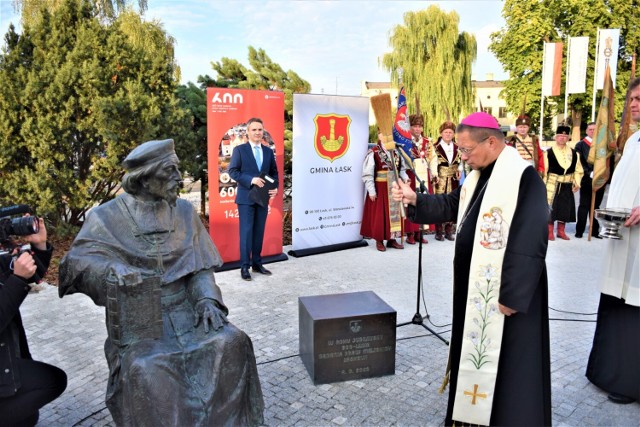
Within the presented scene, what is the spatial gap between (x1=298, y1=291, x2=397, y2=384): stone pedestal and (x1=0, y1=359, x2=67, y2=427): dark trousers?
5.84ft

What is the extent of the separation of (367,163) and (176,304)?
571 centimetres

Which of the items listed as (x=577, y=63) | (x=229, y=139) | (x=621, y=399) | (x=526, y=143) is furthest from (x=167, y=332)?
(x=577, y=63)

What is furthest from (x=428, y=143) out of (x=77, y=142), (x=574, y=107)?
(x=574, y=107)

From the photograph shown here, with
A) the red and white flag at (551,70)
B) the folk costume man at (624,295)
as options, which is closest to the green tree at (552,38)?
the red and white flag at (551,70)

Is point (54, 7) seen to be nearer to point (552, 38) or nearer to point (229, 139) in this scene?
point (229, 139)

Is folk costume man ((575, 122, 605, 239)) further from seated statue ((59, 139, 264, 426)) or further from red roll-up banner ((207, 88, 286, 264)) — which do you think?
seated statue ((59, 139, 264, 426))

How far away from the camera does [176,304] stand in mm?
3104

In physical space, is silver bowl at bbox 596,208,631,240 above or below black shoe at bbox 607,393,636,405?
above

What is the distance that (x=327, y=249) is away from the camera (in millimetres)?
8359

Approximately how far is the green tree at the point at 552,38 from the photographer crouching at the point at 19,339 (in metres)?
28.6

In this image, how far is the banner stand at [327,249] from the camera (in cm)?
808

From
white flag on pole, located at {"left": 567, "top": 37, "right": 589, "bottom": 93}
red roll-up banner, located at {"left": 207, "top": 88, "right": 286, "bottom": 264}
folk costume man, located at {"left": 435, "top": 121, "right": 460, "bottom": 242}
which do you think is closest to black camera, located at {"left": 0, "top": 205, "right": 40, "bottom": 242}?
red roll-up banner, located at {"left": 207, "top": 88, "right": 286, "bottom": 264}

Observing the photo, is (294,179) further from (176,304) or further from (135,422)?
(135,422)

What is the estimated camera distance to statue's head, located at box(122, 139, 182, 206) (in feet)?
9.59
